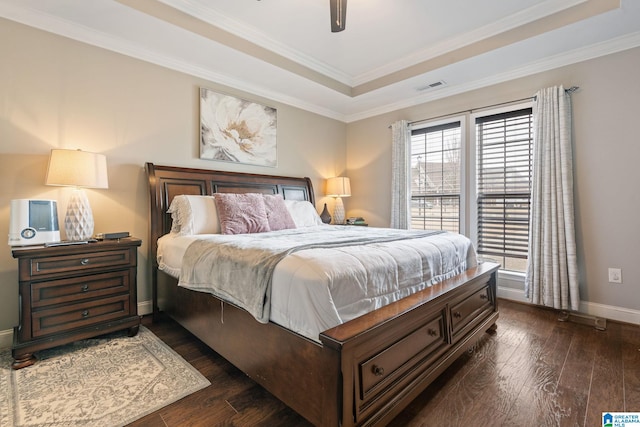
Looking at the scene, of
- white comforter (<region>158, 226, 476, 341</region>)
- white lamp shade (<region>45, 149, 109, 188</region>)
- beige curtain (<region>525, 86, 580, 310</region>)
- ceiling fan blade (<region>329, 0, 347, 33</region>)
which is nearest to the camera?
white comforter (<region>158, 226, 476, 341</region>)

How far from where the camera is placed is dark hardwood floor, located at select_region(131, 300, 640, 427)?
1519 millimetres

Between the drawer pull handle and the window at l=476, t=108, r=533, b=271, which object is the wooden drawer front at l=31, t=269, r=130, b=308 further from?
the window at l=476, t=108, r=533, b=271

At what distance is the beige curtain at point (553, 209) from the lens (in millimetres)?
2889

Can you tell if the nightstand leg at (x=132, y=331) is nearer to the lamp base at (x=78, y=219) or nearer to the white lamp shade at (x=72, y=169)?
the lamp base at (x=78, y=219)

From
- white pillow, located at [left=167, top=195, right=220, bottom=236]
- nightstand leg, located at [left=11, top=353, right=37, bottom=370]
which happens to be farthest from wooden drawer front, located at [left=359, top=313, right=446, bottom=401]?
nightstand leg, located at [left=11, top=353, right=37, bottom=370]

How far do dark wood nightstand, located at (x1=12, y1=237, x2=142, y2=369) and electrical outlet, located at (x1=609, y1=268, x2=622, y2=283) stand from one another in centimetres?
418

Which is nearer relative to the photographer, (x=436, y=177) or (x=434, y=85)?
(x=434, y=85)

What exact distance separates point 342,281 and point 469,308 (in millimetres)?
1289

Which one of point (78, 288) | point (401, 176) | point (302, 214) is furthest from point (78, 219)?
point (401, 176)

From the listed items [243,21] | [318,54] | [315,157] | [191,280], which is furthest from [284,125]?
[191,280]

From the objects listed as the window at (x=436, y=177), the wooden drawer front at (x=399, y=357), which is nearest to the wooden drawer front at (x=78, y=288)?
the wooden drawer front at (x=399, y=357)

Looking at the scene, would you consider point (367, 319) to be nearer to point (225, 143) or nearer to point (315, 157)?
point (225, 143)

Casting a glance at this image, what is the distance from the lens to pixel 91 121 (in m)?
2.68

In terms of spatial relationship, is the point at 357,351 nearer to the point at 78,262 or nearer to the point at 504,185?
the point at 78,262
